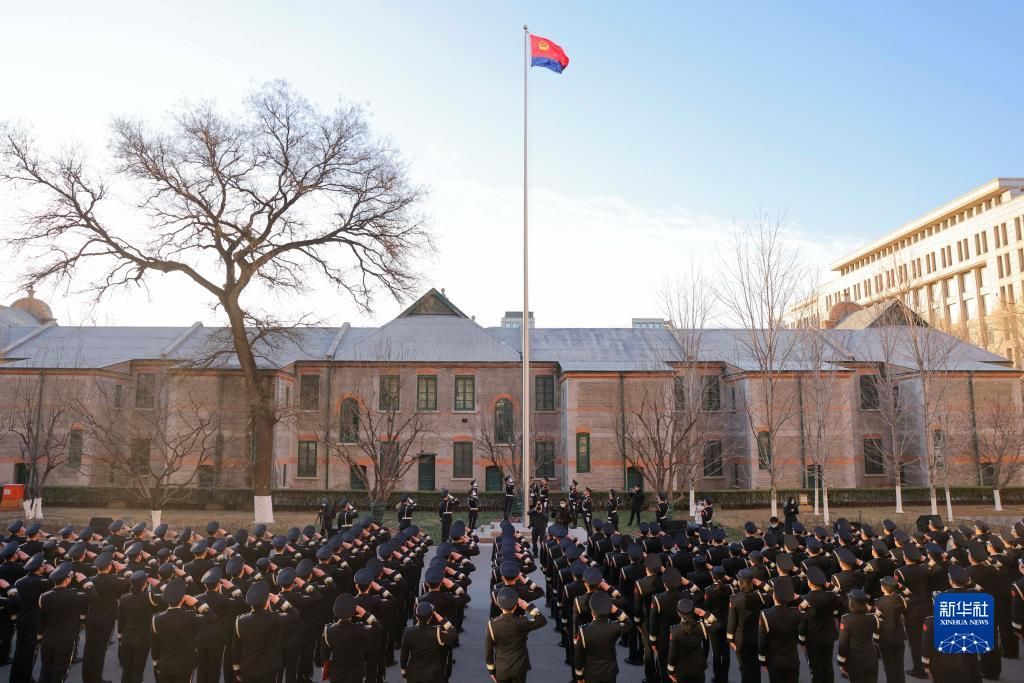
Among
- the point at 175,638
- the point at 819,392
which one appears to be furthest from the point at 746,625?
the point at 819,392

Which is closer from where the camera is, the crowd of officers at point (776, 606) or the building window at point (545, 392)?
the crowd of officers at point (776, 606)

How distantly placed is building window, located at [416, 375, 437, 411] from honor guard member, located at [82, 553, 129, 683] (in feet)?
92.3

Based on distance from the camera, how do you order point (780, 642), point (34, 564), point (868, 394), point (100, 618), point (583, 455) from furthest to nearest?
point (868, 394), point (583, 455), point (34, 564), point (100, 618), point (780, 642)

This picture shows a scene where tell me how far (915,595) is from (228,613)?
435 inches

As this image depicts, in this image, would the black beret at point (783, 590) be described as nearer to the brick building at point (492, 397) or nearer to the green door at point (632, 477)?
the brick building at point (492, 397)

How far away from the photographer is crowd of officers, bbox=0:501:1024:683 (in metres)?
8.37

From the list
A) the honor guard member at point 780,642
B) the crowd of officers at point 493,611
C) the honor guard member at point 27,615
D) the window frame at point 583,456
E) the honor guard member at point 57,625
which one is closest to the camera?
the crowd of officers at point 493,611

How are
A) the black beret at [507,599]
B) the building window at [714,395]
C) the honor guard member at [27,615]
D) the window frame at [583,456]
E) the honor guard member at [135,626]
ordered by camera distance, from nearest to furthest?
the black beret at [507,599]
the honor guard member at [135,626]
the honor guard member at [27,615]
the window frame at [583,456]
the building window at [714,395]

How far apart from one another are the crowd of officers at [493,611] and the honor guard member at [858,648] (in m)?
0.02

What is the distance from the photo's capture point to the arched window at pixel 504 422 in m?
36.8

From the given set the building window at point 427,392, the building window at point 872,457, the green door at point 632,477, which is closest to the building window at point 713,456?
the green door at point 632,477

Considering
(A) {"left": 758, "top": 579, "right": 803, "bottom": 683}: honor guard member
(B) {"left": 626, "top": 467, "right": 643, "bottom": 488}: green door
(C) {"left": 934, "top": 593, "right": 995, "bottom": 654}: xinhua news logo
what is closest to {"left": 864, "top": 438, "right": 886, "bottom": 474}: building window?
(B) {"left": 626, "top": 467, "right": 643, "bottom": 488}: green door

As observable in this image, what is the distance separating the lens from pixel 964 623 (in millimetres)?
9562

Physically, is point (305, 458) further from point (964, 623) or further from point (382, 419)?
point (964, 623)
